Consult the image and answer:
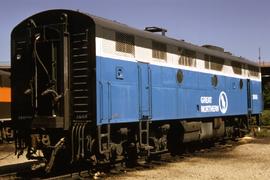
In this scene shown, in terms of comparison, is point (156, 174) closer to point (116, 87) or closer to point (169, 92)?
point (116, 87)

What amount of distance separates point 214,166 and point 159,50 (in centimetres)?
414

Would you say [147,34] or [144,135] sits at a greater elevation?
[147,34]

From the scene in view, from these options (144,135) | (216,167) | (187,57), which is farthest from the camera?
(187,57)

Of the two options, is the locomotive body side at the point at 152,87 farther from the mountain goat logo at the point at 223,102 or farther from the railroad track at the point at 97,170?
the railroad track at the point at 97,170

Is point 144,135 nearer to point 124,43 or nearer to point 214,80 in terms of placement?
point 124,43

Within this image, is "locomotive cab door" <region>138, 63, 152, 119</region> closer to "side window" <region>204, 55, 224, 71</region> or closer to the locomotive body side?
the locomotive body side

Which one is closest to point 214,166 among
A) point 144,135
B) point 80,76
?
point 144,135

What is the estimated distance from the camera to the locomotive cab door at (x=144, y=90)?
12.9 m

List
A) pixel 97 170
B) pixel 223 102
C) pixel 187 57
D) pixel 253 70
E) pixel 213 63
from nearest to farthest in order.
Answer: pixel 97 170, pixel 187 57, pixel 213 63, pixel 223 102, pixel 253 70

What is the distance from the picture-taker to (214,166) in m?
13.1

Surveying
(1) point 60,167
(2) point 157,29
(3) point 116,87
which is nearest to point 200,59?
(2) point 157,29

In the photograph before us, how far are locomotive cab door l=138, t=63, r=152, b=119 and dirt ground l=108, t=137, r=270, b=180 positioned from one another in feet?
5.63

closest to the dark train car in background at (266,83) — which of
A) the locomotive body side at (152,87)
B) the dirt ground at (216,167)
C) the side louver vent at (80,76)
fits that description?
the locomotive body side at (152,87)

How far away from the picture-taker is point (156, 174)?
1180 centimetres
